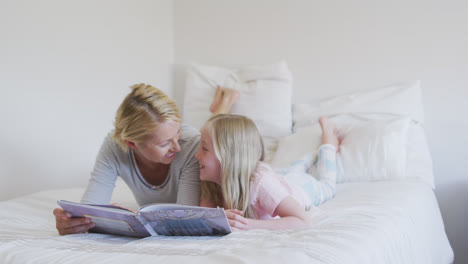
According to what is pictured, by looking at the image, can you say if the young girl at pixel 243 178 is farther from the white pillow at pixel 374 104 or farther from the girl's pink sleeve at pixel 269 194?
the white pillow at pixel 374 104

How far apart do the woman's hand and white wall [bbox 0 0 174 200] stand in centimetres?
113

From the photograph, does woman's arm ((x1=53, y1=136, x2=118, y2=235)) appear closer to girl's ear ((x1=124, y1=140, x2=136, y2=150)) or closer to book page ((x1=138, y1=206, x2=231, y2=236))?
girl's ear ((x1=124, y1=140, x2=136, y2=150))

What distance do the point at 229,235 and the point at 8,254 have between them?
503 millimetres

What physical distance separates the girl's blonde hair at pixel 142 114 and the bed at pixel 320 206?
322mm

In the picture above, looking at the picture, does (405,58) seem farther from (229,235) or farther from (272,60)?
(229,235)

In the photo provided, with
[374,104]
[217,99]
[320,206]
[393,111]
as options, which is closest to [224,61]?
[217,99]

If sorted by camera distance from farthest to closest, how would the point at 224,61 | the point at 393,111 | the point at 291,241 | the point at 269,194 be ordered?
the point at 224,61 → the point at 393,111 → the point at 269,194 → the point at 291,241

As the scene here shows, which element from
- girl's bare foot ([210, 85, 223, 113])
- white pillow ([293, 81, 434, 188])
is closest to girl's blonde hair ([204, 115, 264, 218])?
white pillow ([293, 81, 434, 188])

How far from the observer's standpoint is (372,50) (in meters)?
2.38

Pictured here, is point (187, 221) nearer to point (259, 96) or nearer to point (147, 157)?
point (147, 157)

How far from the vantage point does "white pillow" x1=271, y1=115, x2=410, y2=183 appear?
1.91 metres

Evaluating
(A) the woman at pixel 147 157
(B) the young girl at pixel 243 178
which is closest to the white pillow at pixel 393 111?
(B) the young girl at pixel 243 178

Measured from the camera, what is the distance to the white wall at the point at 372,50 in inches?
84.0

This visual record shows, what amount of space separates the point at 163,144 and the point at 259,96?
1273mm
